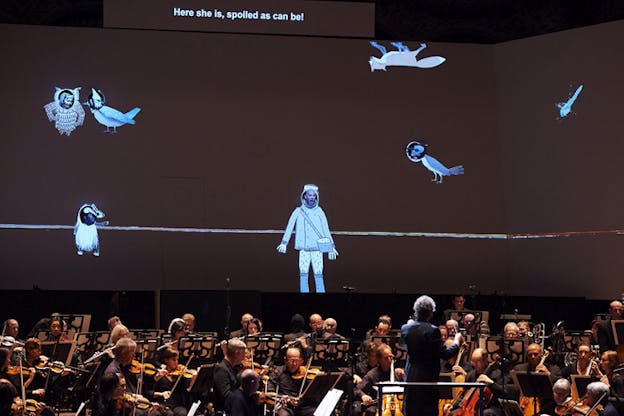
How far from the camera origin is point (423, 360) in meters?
8.16

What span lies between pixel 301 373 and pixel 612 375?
9.84 ft

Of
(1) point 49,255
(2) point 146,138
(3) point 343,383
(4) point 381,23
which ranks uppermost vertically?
(4) point 381,23

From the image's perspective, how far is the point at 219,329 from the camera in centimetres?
1545

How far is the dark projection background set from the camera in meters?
16.5

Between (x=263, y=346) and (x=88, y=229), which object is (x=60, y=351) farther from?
(x=88, y=229)

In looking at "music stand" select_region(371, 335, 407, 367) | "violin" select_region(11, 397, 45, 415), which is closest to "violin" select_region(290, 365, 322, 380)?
"music stand" select_region(371, 335, 407, 367)

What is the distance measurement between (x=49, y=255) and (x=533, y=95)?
322 inches

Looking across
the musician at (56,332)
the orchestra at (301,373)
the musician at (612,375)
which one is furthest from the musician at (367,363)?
the musician at (56,332)

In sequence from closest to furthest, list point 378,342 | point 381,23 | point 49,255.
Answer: point 378,342
point 49,255
point 381,23

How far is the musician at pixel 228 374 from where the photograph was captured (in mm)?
8977

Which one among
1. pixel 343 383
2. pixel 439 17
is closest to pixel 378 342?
pixel 343 383

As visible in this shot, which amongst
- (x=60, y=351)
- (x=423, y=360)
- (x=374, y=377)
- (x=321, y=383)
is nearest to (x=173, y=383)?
(x=60, y=351)

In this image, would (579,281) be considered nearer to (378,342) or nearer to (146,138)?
(378,342)

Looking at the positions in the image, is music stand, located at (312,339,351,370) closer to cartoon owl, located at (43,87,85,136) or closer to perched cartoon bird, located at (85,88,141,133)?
perched cartoon bird, located at (85,88,141,133)
